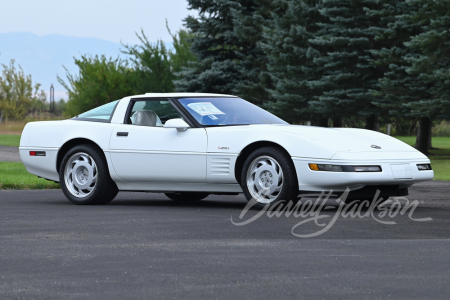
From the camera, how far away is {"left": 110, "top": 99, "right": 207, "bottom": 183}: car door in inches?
343

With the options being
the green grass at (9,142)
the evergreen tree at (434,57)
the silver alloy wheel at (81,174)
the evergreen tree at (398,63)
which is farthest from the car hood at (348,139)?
the green grass at (9,142)

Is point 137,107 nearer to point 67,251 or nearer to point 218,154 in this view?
point 218,154

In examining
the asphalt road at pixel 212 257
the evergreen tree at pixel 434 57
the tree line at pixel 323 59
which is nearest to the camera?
the asphalt road at pixel 212 257

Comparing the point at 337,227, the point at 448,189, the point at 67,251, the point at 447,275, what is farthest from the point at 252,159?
the point at 448,189

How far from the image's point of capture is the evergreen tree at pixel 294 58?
30750 mm

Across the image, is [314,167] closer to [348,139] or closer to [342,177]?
[342,177]

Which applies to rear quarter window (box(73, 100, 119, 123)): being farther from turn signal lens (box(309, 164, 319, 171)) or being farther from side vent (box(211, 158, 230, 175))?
turn signal lens (box(309, 164, 319, 171))

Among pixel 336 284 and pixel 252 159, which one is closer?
pixel 336 284

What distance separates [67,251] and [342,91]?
23.9 meters

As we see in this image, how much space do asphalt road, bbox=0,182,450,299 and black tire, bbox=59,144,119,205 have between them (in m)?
0.85

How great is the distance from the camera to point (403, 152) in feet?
27.3

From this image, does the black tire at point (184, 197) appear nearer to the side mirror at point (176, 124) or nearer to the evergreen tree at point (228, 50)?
the side mirror at point (176, 124)

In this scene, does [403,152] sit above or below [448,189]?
above

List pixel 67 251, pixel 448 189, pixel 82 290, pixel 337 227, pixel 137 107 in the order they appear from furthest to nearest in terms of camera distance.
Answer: pixel 448 189 → pixel 137 107 → pixel 337 227 → pixel 67 251 → pixel 82 290
